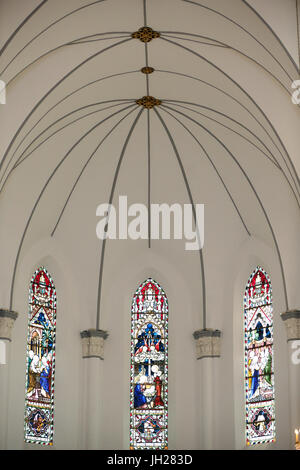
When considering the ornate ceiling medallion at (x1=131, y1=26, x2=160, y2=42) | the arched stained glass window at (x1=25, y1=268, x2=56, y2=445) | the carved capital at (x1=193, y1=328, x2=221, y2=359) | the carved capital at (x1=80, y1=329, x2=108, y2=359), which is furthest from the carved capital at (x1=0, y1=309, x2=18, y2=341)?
the ornate ceiling medallion at (x1=131, y1=26, x2=160, y2=42)

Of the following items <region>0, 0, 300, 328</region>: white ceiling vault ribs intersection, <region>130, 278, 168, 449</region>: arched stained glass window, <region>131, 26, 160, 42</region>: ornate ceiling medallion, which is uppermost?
<region>131, 26, 160, 42</region>: ornate ceiling medallion

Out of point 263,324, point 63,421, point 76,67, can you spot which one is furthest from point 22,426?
point 76,67

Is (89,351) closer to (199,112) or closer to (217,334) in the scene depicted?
(217,334)

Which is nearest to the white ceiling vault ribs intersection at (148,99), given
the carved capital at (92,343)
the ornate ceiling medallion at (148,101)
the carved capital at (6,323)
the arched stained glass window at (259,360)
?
the ornate ceiling medallion at (148,101)

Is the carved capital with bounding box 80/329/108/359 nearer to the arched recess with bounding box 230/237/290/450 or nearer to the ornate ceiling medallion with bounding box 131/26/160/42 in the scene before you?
the arched recess with bounding box 230/237/290/450

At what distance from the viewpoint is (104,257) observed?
28.9m

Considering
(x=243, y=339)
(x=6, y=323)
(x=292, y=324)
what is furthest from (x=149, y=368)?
(x=292, y=324)

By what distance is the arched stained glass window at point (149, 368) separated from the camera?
27.6m

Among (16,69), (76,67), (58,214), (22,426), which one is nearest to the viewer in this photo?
(16,69)

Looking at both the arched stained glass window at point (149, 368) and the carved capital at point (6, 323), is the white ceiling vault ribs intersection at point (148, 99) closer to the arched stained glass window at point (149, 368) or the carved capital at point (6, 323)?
the carved capital at point (6, 323)

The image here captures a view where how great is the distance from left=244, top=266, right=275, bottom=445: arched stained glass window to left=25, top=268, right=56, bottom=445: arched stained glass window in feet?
17.9

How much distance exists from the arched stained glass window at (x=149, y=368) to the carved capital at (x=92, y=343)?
105 cm

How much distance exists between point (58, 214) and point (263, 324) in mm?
6599

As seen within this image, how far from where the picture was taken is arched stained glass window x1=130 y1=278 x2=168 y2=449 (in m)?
27.6
